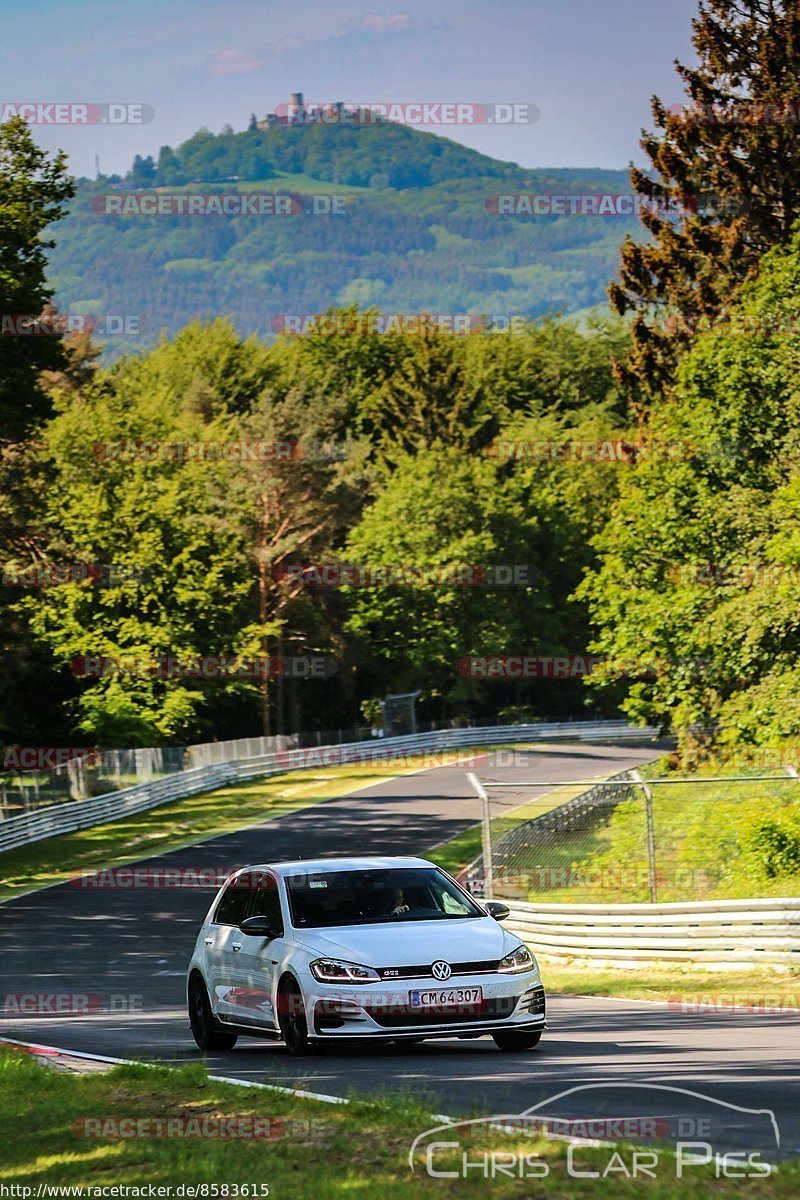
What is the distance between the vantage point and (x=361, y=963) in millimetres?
11625

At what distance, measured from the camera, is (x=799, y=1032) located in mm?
12844

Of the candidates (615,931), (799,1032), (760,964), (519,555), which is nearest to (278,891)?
(799,1032)

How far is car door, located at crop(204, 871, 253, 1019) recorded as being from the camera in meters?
13.1

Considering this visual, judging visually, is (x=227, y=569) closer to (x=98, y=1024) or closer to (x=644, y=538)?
(x=644, y=538)

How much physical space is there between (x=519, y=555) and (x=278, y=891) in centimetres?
7939

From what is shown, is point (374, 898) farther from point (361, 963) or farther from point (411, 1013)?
point (411, 1013)

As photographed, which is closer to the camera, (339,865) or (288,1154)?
(288,1154)

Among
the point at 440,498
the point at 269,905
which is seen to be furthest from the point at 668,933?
the point at 440,498

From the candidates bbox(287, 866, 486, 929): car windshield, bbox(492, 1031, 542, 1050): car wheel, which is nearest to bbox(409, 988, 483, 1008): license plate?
bbox(492, 1031, 542, 1050): car wheel

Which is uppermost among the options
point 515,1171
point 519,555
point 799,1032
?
point 515,1171

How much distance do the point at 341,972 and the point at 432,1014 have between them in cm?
70

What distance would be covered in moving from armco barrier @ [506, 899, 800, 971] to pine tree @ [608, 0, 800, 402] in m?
25.9

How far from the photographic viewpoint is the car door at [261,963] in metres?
12.3

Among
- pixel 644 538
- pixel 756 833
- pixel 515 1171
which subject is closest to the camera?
pixel 515 1171
